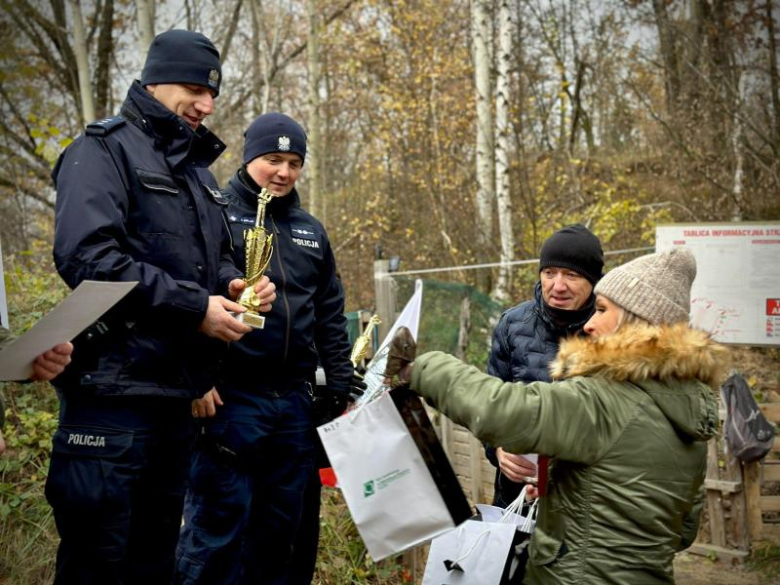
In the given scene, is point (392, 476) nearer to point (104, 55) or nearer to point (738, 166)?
point (738, 166)

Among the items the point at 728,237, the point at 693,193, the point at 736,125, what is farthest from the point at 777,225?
the point at 693,193

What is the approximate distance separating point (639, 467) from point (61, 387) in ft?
6.16

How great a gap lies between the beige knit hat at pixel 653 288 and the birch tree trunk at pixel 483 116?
7764 millimetres

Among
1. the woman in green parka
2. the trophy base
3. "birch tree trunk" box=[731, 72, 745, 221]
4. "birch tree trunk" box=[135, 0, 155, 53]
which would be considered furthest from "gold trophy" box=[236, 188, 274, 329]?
"birch tree trunk" box=[731, 72, 745, 221]

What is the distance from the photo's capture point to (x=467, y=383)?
206 centimetres

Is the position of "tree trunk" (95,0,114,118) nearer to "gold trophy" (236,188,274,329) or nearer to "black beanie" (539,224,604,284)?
"gold trophy" (236,188,274,329)

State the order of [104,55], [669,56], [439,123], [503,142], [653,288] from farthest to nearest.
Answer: [439,123], [104,55], [669,56], [503,142], [653,288]

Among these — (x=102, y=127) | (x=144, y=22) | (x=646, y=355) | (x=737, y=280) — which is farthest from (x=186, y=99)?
(x=144, y=22)

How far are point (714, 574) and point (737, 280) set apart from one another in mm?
2805

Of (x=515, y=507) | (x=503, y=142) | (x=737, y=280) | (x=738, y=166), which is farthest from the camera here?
(x=738, y=166)

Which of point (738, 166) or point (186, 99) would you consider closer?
point (186, 99)

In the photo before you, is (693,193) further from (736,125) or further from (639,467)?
(639,467)

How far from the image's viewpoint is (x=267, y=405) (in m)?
3.20

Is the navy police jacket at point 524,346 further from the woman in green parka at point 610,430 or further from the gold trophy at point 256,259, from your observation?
the gold trophy at point 256,259
